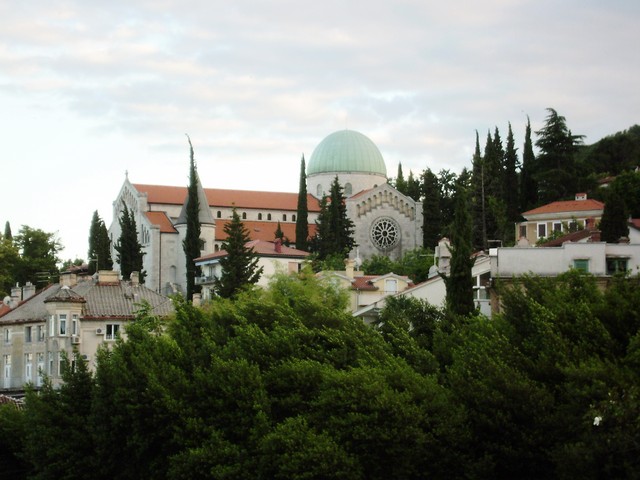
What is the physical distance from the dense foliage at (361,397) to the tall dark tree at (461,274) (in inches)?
26.6

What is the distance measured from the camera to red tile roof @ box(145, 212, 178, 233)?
364 ft

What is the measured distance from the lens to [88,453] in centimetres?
4275

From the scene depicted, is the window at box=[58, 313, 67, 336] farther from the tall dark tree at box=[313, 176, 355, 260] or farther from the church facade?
the church facade

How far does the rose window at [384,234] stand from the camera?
11431 centimetres

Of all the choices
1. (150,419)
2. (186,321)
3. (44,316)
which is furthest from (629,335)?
(44,316)

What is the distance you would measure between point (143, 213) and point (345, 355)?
7566 cm

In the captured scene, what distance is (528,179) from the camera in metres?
89.6

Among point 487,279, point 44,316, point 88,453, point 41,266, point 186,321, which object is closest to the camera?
point 88,453

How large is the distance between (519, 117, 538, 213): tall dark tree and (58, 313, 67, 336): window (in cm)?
3792

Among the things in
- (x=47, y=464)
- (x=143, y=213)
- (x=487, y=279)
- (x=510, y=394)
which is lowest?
(x=47, y=464)

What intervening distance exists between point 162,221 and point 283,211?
1513cm

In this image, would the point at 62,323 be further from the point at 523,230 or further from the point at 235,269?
the point at 523,230

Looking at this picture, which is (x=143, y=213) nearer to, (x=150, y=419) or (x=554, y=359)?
(x=150, y=419)

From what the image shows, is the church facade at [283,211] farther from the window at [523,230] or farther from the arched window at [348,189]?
the window at [523,230]
